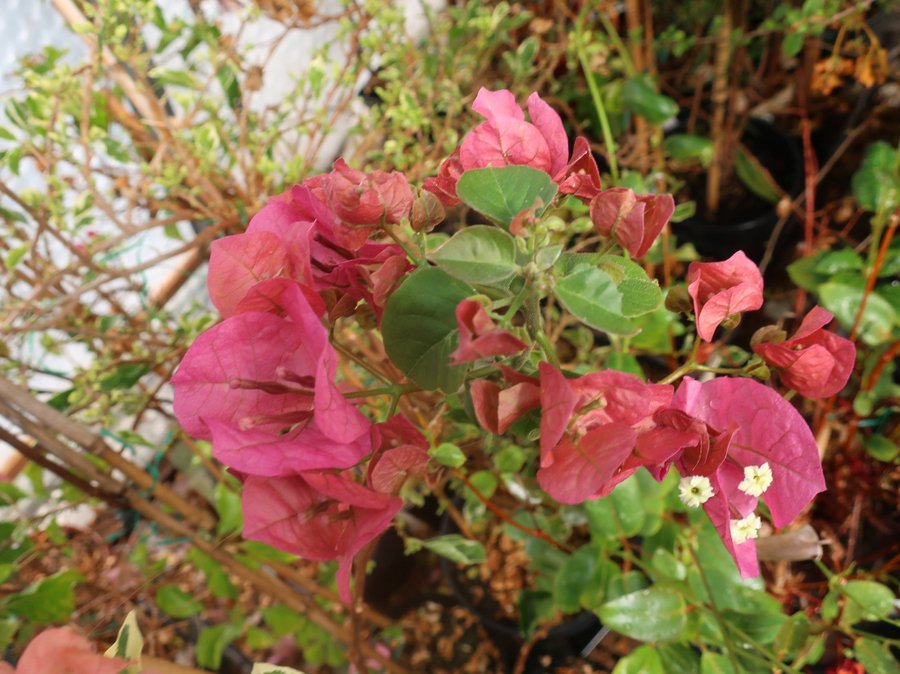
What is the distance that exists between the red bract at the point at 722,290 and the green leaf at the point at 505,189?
91 millimetres

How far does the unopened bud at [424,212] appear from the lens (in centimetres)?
33

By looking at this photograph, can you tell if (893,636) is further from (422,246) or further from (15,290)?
(15,290)

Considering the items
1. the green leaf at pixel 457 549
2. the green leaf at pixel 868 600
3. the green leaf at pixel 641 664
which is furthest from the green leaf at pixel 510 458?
the green leaf at pixel 868 600

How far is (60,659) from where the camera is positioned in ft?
0.90

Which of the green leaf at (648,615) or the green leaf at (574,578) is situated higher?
the green leaf at (648,615)

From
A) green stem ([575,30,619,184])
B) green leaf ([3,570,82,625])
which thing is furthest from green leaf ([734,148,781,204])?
green leaf ([3,570,82,625])

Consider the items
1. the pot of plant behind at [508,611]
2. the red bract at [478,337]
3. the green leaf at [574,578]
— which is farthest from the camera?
the pot of plant behind at [508,611]

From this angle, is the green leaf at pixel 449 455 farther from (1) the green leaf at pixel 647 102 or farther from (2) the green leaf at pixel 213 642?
(1) the green leaf at pixel 647 102

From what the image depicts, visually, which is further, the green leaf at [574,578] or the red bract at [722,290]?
the green leaf at [574,578]

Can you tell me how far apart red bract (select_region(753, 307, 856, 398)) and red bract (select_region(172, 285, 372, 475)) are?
21 cm

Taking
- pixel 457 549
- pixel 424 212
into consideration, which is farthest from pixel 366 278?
pixel 457 549

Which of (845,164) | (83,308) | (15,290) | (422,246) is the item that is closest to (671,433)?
(422,246)

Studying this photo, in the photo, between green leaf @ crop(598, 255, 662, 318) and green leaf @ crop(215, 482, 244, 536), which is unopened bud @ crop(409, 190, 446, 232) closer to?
green leaf @ crop(598, 255, 662, 318)

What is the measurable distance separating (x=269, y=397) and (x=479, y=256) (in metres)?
0.12
